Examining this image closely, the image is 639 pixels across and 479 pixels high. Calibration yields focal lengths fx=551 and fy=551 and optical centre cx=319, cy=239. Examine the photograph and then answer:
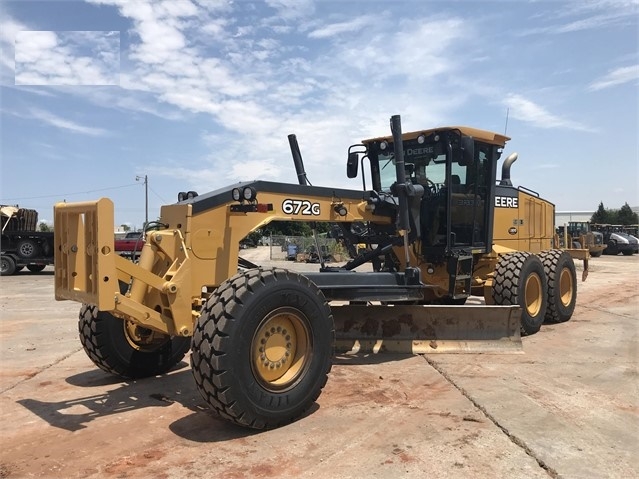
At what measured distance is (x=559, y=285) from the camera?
911 cm

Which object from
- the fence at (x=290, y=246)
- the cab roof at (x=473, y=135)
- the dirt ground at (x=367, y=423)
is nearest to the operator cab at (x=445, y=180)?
the cab roof at (x=473, y=135)

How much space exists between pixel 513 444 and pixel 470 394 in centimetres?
121

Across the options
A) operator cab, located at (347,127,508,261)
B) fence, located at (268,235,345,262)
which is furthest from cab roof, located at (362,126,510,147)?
fence, located at (268,235,345,262)

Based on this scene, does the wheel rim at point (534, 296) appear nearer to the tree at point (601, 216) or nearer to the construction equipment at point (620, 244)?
the construction equipment at point (620, 244)

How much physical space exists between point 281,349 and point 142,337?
186 centimetres

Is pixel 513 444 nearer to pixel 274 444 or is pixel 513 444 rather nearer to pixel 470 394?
pixel 470 394

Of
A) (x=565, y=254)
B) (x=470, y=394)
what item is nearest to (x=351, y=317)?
(x=470, y=394)

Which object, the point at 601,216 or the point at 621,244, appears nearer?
the point at 621,244

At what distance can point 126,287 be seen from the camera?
16.3ft

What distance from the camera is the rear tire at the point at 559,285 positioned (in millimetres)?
8852

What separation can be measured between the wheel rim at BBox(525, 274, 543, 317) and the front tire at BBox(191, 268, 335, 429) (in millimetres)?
4817

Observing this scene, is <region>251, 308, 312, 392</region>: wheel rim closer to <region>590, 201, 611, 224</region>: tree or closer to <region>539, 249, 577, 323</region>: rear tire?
<region>539, 249, 577, 323</region>: rear tire

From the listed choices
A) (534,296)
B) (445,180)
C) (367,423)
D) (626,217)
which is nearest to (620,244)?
(534,296)

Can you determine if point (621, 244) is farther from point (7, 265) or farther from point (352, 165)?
point (7, 265)
